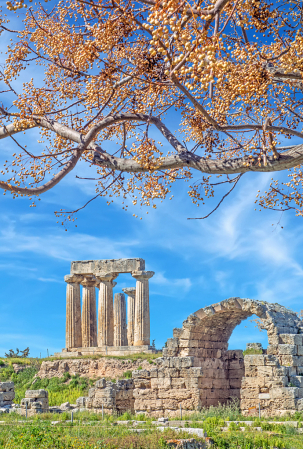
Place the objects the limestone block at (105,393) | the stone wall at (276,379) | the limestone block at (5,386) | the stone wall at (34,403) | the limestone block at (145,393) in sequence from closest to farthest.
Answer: the stone wall at (276,379) → the limestone block at (105,393) → the limestone block at (145,393) → the stone wall at (34,403) → the limestone block at (5,386)

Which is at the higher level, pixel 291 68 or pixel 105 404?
pixel 291 68

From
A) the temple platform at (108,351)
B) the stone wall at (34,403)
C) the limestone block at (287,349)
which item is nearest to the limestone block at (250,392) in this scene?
the limestone block at (287,349)

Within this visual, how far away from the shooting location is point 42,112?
12188 millimetres

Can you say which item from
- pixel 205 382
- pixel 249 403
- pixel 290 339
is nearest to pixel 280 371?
pixel 290 339

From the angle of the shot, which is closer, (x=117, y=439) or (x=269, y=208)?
(x=117, y=439)

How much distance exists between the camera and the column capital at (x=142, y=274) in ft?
108

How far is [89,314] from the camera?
35125mm

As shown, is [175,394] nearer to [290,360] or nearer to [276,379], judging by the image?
[276,379]

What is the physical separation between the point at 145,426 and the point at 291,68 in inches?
395

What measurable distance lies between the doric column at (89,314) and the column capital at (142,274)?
3.44 meters

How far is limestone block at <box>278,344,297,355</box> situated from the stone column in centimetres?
1952

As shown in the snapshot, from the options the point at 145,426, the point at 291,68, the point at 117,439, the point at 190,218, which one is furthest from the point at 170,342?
the point at 291,68

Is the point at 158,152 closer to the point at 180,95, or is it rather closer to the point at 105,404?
the point at 180,95

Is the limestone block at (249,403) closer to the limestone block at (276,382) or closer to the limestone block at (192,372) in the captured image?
the limestone block at (276,382)
